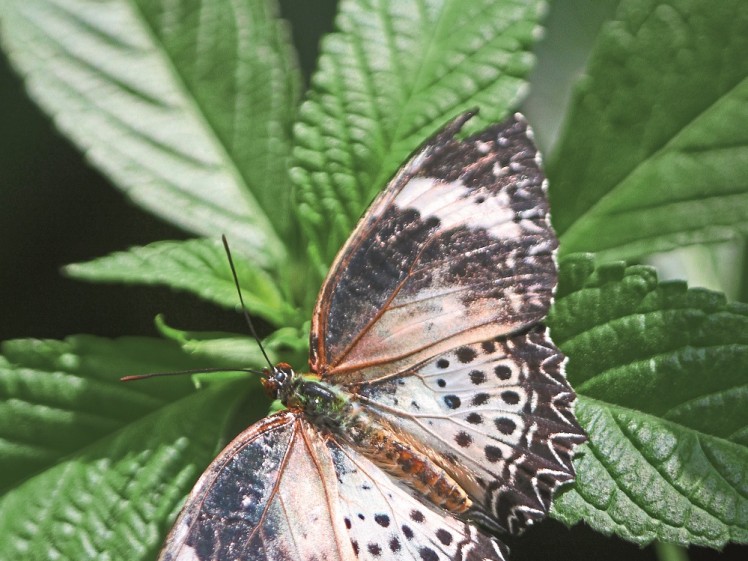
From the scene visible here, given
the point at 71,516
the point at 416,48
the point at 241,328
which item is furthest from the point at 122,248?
the point at 416,48

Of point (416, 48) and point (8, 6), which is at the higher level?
point (8, 6)

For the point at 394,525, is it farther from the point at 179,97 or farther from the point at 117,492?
the point at 179,97

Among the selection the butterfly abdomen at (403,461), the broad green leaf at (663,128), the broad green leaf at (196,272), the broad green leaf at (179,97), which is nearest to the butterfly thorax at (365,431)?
the butterfly abdomen at (403,461)

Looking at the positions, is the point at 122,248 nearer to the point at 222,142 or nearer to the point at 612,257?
the point at 222,142

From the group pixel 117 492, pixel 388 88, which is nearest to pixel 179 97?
pixel 388 88

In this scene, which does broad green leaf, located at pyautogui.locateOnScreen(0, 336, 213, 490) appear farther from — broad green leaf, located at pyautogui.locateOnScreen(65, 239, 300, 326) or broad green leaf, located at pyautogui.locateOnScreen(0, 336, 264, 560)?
broad green leaf, located at pyautogui.locateOnScreen(65, 239, 300, 326)
